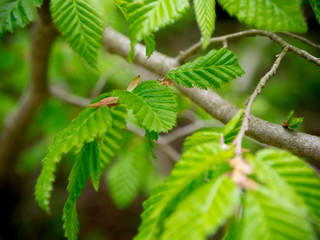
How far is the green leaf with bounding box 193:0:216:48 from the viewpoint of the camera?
40cm

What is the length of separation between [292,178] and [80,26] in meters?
0.40

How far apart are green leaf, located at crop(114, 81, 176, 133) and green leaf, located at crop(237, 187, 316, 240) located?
0.18m

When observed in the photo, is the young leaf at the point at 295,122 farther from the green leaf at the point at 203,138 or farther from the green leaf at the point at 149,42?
the green leaf at the point at 149,42

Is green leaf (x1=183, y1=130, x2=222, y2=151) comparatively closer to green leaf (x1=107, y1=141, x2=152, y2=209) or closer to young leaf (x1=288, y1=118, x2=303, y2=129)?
young leaf (x1=288, y1=118, x2=303, y2=129)

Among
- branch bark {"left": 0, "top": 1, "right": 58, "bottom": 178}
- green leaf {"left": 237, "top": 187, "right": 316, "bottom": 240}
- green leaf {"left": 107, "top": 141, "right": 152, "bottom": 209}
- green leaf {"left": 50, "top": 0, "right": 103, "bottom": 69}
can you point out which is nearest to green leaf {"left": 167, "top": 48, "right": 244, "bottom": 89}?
green leaf {"left": 50, "top": 0, "right": 103, "bottom": 69}

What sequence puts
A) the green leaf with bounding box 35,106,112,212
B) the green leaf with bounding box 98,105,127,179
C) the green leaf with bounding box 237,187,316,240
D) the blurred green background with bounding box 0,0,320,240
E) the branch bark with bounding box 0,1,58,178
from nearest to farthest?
1. the green leaf with bounding box 237,187,316,240
2. the green leaf with bounding box 35,106,112,212
3. the green leaf with bounding box 98,105,127,179
4. the branch bark with bounding box 0,1,58,178
5. the blurred green background with bounding box 0,0,320,240

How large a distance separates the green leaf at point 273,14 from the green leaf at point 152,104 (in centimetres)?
18

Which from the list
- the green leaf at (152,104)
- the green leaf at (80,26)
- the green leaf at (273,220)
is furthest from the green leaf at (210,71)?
the green leaf at (273,220)

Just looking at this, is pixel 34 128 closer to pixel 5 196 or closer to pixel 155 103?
pixel 5 196

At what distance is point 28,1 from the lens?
0.46 meters

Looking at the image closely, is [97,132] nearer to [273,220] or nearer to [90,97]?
[273,220]

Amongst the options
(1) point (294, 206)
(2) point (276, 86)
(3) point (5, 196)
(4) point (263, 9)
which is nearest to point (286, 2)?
(4) point (263, 9)

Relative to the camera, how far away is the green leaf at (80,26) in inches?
16.5

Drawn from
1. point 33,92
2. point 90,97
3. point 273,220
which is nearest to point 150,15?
point 273,220
